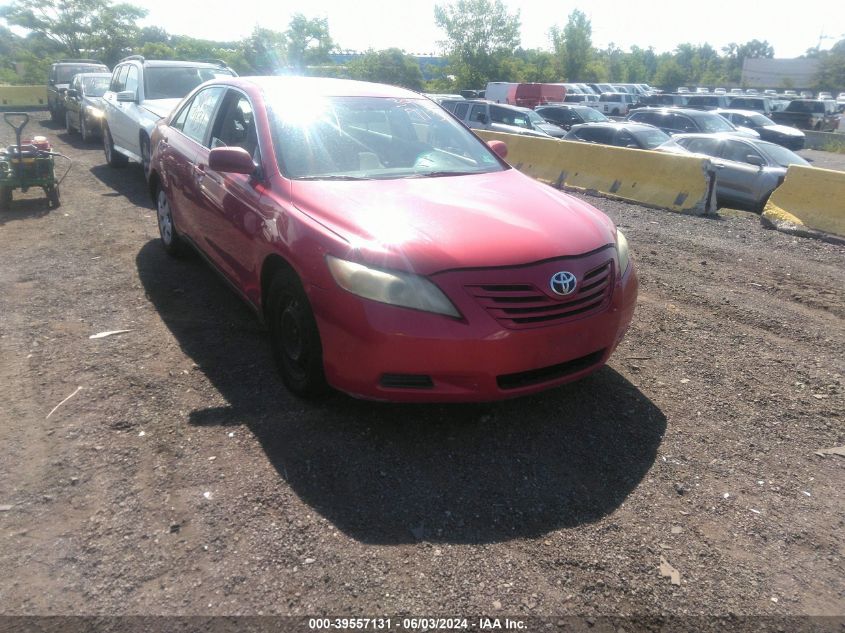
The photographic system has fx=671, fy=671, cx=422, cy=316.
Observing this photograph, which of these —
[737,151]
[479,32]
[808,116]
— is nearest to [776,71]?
[479,32]

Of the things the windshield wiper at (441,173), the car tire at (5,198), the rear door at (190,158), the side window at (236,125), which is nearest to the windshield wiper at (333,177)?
the windshield wiper at (441,173)

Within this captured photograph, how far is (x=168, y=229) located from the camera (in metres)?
6.22

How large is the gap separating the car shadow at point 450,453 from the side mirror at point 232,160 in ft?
3.98

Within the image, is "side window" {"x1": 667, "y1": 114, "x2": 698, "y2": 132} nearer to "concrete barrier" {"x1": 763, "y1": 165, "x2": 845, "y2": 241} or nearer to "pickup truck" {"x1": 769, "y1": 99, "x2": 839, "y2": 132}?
"concrete barrier" {"x1": 763, "y1": 165, "x2": 845, "y2": 241}

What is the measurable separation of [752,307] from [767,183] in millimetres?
5984

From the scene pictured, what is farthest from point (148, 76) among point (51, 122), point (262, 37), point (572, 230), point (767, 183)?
point (262, 37)

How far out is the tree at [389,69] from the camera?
46.9 meters

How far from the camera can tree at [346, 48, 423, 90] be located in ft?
154

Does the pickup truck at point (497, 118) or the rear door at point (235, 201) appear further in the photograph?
the pickup truck at point (497, 118)

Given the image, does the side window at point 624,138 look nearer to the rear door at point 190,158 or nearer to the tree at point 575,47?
the rear door at point 190,158

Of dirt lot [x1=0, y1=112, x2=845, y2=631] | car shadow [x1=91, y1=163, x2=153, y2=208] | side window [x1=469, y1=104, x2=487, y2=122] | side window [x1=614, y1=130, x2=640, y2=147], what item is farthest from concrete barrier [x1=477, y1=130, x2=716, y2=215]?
car shadow [x1=91, y1=163, x2=153, y2=208]

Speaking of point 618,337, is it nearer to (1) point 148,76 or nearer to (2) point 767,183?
(2) point 767,183

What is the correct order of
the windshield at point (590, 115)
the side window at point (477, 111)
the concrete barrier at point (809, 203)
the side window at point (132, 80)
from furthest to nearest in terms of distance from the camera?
the windshield at point (590, 115) → the side window at point (477, 111) → the side window at point (132, 80) → the concrete barrier at point (809, 203)

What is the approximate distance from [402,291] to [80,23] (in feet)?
197
